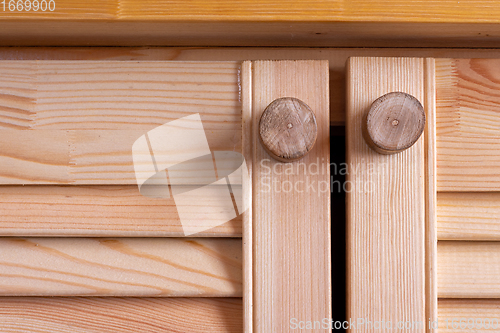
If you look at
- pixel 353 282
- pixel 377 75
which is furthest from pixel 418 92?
pixel 353 282

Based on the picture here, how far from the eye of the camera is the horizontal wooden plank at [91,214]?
0.50 meters

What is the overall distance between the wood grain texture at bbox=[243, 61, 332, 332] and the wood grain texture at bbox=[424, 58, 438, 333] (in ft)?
0.45

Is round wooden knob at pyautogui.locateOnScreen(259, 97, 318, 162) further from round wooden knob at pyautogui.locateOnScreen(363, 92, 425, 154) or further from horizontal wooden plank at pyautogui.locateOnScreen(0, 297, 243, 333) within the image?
horizontal wooden plank at pyautogui.locateOnScreen(0, 297, 243, 333)

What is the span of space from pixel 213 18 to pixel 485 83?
0.40 m

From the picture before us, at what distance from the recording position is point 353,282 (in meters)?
0.48

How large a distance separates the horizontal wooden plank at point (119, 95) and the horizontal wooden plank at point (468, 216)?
0.33 m

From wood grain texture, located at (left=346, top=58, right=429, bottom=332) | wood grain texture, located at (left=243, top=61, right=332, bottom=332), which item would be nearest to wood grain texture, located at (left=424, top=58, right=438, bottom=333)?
wood grain texture, located at (left=346, top=58, right=429, bottom=332)

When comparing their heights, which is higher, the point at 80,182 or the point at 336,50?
the point at 336,50

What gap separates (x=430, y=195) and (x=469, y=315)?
19 cm

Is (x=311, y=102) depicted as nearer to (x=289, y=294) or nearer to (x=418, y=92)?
(x=418, y=92)

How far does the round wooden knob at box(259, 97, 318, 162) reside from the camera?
445 mm

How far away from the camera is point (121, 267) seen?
1.66ft

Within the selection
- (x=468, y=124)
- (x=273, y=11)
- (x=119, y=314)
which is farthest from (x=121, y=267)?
(x=468, y=124)

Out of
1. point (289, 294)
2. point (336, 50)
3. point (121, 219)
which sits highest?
point (336, 50)
